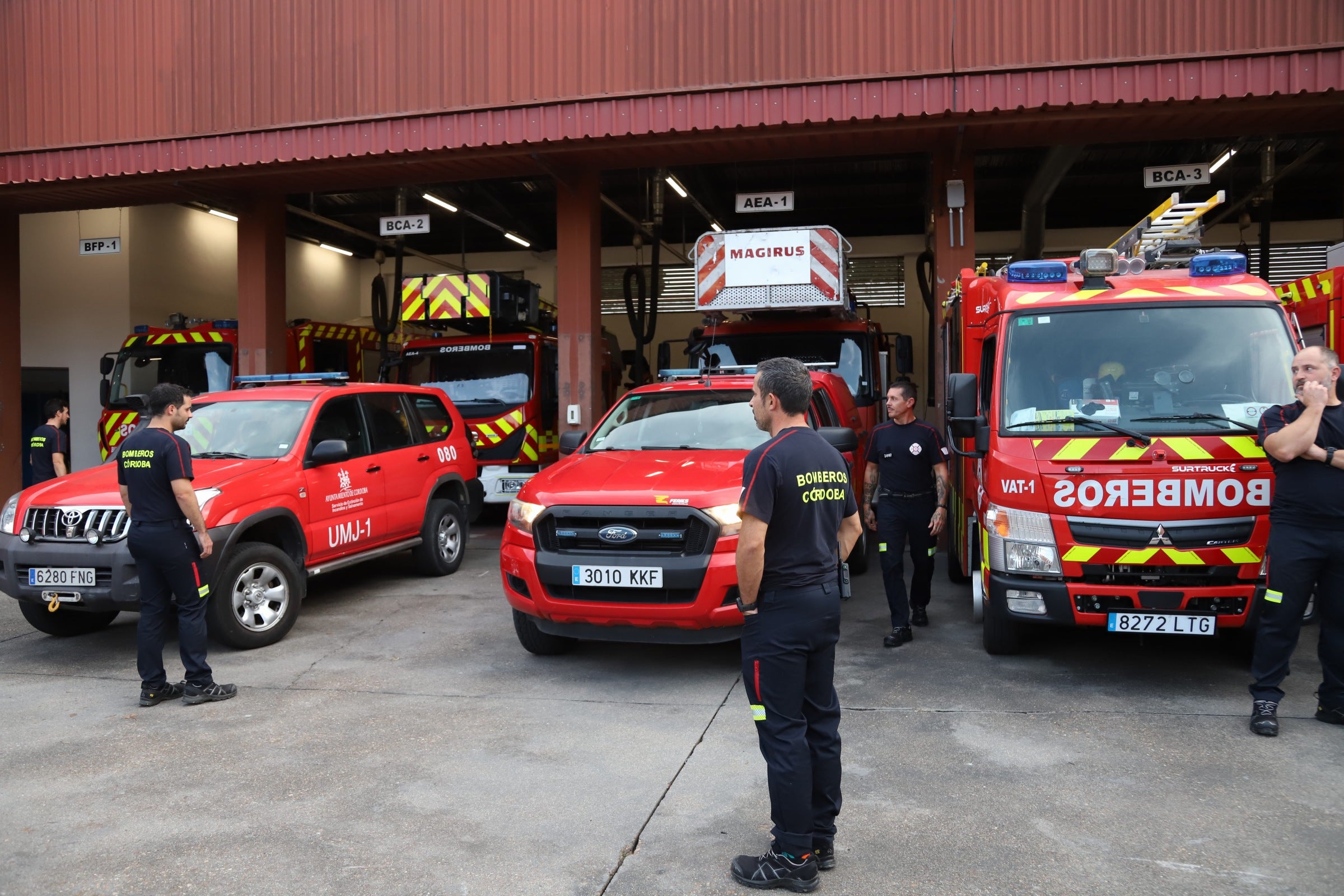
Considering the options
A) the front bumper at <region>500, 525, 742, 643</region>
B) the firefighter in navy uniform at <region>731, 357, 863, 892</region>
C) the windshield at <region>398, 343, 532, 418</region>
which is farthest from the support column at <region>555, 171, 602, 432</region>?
the firefighter in navy uniform at <region>731, 357, 863, 892</region>

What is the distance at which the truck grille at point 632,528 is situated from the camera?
5387 mm

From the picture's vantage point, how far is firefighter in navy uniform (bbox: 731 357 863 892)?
324 centimetres

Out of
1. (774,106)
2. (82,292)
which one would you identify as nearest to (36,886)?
(774,106)

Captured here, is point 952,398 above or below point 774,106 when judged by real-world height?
below

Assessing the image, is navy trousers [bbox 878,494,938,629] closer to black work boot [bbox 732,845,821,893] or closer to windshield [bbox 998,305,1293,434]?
windshield [bbox 998,305,1293,434]

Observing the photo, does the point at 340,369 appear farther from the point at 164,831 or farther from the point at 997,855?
the point at 997,855

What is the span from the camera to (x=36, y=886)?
11.1 feet

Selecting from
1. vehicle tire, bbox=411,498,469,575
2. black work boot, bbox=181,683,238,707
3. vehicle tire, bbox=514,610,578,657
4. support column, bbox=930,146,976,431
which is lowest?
black work boot, bbox=181,683,238,707

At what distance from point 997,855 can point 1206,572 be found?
2.51m

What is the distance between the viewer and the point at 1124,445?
5.29 metres

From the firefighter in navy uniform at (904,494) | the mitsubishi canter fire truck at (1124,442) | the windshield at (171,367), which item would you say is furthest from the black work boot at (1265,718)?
the windshield at (171,367)

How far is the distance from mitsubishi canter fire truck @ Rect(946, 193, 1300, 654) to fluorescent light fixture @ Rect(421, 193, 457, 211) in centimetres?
1199

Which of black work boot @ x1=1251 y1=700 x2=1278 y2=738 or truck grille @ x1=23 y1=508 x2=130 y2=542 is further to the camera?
truck grille @ x1=23 y1=508 x2=130 y2=542

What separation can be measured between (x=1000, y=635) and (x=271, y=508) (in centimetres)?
493
